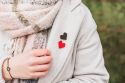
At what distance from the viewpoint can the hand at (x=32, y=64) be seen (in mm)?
2615

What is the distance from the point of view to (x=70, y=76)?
2758mm

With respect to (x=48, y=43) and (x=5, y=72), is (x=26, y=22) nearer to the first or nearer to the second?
(x=48, y=43)

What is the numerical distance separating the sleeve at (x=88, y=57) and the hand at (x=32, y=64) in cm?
17

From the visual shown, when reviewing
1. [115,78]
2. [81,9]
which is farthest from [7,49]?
[115,78]

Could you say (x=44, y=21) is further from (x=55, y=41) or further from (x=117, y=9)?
(x=117, y=9)

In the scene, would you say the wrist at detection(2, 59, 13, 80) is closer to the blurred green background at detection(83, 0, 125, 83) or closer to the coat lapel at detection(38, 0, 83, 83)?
the coat lapel at detection(38, 0, 83, 83)

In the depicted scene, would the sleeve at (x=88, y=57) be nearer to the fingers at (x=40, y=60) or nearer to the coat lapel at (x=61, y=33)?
the coat lapel at (x=61, y=33)

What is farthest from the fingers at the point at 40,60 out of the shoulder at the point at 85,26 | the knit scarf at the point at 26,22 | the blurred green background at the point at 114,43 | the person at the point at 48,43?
the blurred green background at the point at 114,43

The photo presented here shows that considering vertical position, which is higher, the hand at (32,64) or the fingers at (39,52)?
the fingers at (39,52)

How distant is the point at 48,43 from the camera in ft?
8.82

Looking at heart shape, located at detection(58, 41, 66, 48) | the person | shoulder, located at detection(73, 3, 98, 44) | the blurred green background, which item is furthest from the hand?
the blurred green background

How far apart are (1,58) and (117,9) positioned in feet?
11.5

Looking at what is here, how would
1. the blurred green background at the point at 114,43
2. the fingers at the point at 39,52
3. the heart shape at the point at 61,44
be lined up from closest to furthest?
the fingers at the point at 39,52 < the heart shape at the point at 61,44 < the blurred green background at the point at 114,43

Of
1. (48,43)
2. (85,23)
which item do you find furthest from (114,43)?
(48,43)
